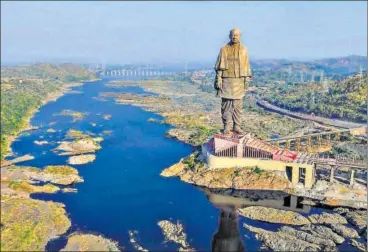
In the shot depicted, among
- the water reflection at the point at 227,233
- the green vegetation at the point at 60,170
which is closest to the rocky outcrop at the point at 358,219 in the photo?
the water reflection at the point at 227,233

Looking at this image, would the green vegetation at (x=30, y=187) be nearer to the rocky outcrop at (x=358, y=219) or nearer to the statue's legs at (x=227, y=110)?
the statue's legs at (x=227, y=110)

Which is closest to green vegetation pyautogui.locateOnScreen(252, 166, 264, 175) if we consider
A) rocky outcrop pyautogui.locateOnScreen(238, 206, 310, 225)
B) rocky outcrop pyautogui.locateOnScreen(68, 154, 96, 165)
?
rocky outcrop pyautogui.locateOnScreen(238, 206, 310, 225)

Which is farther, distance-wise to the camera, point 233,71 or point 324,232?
point 233,71

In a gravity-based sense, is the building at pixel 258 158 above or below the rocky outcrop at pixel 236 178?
above

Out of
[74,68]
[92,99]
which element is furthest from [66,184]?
[74,68]

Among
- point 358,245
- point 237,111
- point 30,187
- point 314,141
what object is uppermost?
point 237,111

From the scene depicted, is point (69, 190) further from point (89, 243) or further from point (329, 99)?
point (329, 99)

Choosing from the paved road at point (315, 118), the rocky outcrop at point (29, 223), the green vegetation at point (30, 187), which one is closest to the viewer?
the rocky outcrop at point (29, 223)

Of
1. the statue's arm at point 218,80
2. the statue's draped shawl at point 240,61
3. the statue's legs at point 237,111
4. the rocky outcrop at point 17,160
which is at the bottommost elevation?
the rocky outcrop at point 17,160

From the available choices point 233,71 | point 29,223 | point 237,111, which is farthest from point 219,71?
point 29,223
